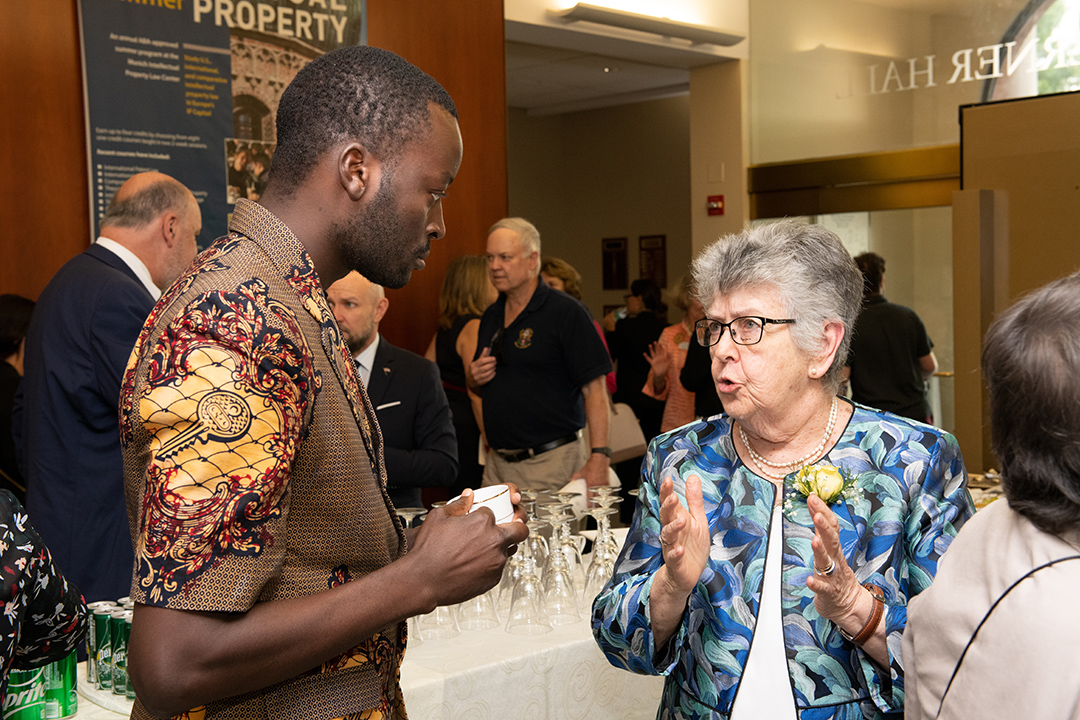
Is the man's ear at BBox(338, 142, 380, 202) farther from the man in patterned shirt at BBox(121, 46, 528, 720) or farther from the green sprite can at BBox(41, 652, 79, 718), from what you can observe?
the green sprite can at BBox(41, 652, 79, 718)

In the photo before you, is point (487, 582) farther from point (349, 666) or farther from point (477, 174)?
point (477, 174)

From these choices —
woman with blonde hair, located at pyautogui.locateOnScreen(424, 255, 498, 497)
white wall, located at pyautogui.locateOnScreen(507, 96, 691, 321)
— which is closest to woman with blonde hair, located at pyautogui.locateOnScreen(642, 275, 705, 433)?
woman with blonde hair, located at pyautogui.locateOnScreen(424, 255, 498, 497)

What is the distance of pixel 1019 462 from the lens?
973mm

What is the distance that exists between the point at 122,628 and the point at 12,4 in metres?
3.33

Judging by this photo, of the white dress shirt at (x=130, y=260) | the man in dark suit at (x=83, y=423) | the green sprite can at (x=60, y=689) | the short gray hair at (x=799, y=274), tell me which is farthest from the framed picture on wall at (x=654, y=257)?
the green sprite can at (x=60, y=689)

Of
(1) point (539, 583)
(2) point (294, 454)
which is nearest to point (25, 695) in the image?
(1) point (539, 583)

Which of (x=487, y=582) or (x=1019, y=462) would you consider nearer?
(x=1019, y=462)

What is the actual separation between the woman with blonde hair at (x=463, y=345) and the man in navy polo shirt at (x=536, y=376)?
23 centimetres

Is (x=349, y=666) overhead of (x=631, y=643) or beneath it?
overhead

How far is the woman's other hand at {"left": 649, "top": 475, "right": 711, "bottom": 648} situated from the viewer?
1492 millimetres

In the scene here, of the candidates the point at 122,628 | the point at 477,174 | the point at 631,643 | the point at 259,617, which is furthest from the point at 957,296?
the point at 259,617

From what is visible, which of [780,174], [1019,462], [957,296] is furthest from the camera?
[780,174]

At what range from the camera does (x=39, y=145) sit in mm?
4367

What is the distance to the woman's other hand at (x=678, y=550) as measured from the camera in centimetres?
149
